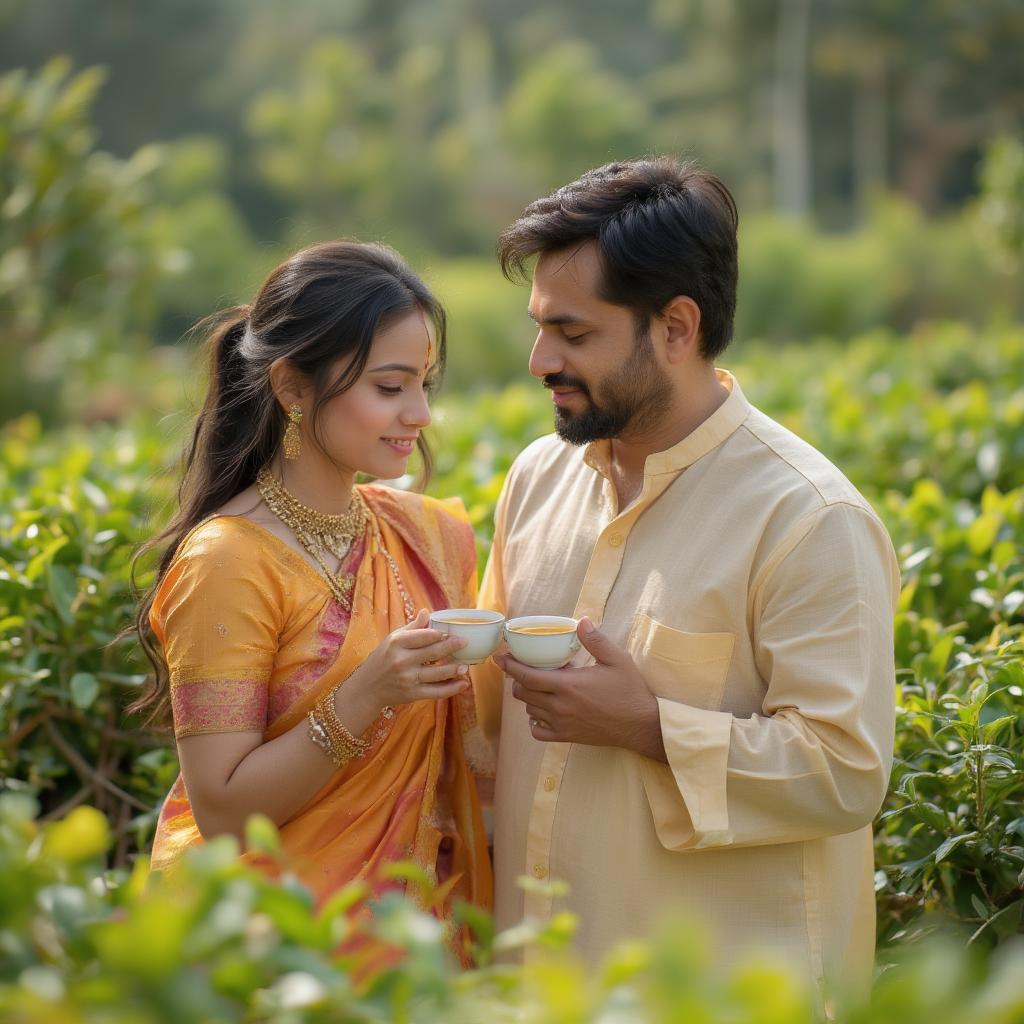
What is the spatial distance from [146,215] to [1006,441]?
950 cm

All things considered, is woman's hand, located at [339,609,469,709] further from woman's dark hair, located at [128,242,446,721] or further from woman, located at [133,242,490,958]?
woman's dark hair, located at [128,242,446,721]

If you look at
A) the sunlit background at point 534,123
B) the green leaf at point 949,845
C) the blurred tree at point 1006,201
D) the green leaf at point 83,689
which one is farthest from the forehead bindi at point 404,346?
the sunlit background at point 534,123

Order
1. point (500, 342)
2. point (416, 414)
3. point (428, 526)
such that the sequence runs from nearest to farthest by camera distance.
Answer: point (416, 414)
point (428, 526)
point (500, 342)

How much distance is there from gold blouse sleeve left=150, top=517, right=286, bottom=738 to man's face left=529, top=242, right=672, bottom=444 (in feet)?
2.15

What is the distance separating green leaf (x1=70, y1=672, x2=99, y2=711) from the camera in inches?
117

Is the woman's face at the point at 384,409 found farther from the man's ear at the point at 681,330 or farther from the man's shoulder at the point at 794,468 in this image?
the man's shoulder at the point at 794,468

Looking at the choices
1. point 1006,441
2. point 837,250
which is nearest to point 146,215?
point 1006,441

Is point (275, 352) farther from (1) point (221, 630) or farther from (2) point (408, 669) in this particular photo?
(2) point (408, 669)

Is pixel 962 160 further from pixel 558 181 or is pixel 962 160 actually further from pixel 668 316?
pixel 668 316

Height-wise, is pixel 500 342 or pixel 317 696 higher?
pixel 500 342

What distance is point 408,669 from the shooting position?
220cm

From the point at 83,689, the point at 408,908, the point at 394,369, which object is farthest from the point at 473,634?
the point at 83,689

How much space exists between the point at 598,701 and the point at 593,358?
672 millimetres

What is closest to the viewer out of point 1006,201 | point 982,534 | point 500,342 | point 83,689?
point 83,689
